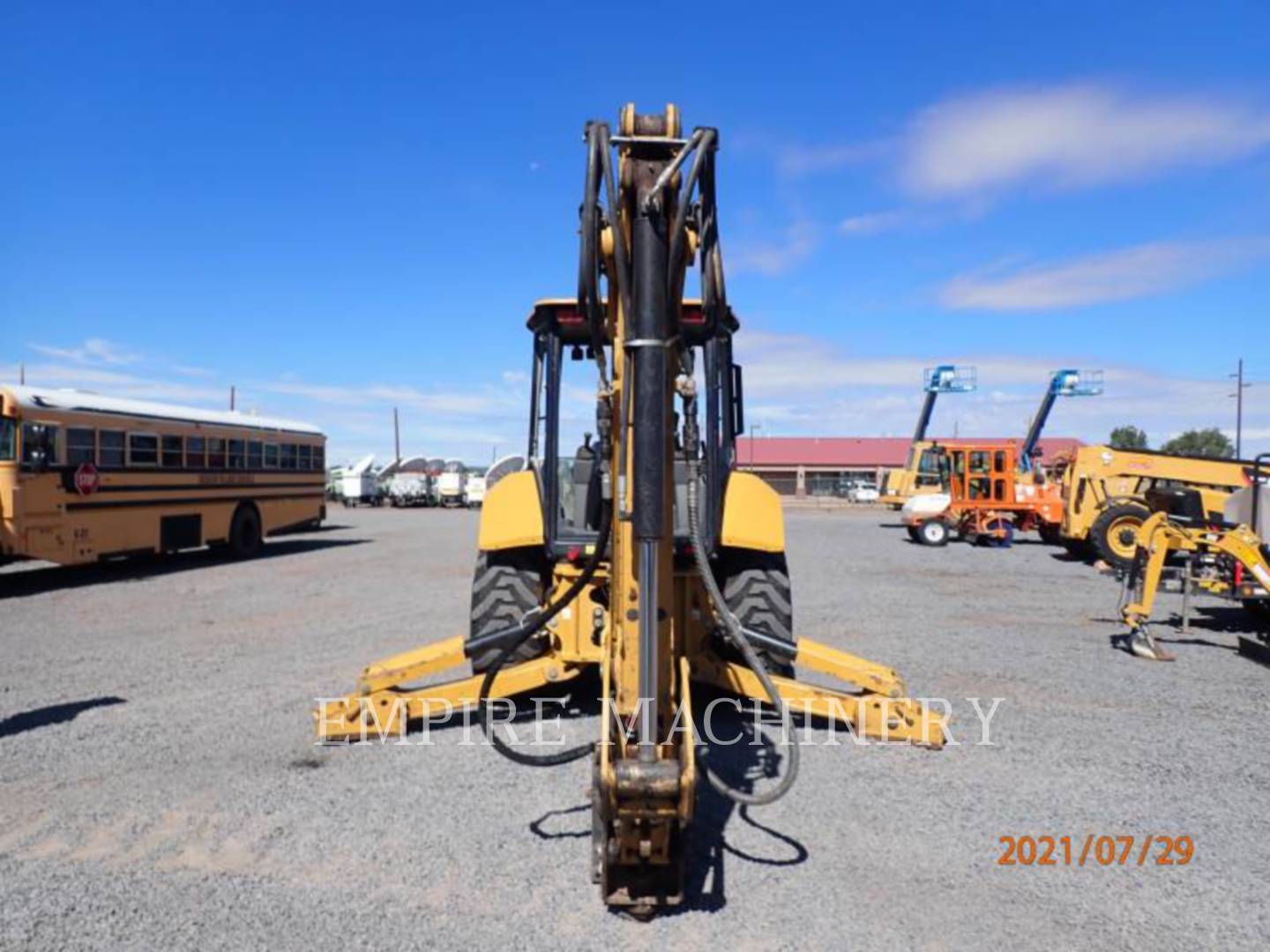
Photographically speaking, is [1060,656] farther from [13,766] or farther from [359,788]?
[13,766]

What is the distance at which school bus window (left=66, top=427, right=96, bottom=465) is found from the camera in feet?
42.8

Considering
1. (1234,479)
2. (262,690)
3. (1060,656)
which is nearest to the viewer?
(262,690)

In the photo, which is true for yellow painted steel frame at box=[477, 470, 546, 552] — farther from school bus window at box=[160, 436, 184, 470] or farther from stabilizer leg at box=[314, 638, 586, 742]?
school bus window at box=[160, 436, 184, 470]

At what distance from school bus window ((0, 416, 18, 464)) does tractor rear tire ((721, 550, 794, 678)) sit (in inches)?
427

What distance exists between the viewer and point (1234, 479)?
55.9 ft

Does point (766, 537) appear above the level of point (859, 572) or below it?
above

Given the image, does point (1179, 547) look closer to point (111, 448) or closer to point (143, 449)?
point (111, 448)

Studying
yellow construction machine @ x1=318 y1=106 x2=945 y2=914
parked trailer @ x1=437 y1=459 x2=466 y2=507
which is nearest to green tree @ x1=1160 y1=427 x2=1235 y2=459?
parked trailer @ x1=437 y1=459 x2=466 y2=507

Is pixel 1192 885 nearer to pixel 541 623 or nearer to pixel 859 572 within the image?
pixel 541 623

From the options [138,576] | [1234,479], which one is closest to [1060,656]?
[1234,479]

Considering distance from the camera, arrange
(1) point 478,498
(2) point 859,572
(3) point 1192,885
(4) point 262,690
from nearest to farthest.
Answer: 1. (3) point 1192,885
2. (4) point 262,690
3. (2) point 859,572
4. (1) point 478,498

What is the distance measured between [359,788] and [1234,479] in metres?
17.9

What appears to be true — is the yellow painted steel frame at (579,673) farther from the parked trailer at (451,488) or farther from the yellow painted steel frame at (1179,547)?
the parked trailer at (451,488)

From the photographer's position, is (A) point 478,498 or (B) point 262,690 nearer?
(B) point 262,690
